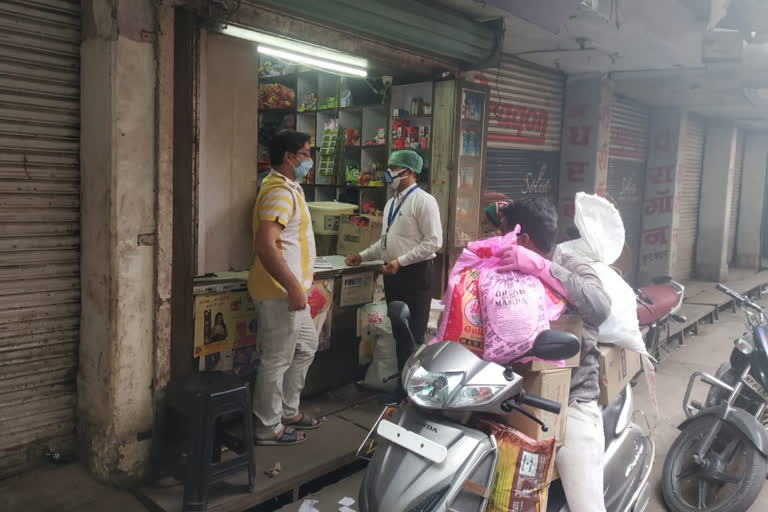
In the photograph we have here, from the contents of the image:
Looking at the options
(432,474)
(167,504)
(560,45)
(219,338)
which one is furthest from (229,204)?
(560,45)

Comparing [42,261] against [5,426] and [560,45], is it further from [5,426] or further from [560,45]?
[560,45]

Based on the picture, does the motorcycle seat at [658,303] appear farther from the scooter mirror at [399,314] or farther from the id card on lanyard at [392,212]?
the scooter mirror at [399,314]

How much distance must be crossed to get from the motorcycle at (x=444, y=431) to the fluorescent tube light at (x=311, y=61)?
9.87 feet

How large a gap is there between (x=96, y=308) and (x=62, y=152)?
879mm

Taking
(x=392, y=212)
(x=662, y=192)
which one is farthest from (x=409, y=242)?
(x=662, y=192)

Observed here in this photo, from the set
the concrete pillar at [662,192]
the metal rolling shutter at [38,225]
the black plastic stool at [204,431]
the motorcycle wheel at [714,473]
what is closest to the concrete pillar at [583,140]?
the concrete pillar at [662,192]

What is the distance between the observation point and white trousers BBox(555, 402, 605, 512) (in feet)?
7.97

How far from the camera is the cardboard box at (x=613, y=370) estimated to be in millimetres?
2748

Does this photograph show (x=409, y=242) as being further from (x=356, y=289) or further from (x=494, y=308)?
(x=494, y=308)

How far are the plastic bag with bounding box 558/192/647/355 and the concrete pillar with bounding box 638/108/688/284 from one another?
343 inches

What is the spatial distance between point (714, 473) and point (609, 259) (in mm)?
1747

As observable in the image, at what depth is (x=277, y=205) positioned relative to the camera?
358 cm

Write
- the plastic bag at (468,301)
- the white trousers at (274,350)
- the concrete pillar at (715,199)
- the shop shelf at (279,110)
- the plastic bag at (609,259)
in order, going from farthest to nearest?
1. the concrete pillar at (715,199)
2. the shop shelf at (279,110)
3. the white trousers at (274,350)
4. the plastic bag at (609,259)
5. the plastic bag at (468,301)

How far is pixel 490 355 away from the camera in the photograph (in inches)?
88.8
